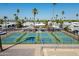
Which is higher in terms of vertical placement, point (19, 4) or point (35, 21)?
point (19, 4)

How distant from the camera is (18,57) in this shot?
529cm

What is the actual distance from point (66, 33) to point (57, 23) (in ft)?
1.01

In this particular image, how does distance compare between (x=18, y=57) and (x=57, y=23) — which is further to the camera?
(x=57, y=23)

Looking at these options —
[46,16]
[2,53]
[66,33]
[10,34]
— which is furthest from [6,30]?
[66,33]

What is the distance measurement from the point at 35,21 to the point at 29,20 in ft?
0.45

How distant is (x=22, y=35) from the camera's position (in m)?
5.77

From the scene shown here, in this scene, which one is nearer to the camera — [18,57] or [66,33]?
[18,57]

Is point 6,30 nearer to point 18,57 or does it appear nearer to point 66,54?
point 18,57

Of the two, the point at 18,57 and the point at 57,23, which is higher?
→ the point at 57,23

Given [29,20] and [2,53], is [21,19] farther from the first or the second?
[2,53]

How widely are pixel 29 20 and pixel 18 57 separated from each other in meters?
0.85

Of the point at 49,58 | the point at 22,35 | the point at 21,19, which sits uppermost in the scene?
the point at 21,19

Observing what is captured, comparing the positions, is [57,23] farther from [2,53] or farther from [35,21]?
[2,53]

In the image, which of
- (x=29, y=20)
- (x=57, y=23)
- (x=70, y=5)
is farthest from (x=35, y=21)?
(x=70, y=5)
